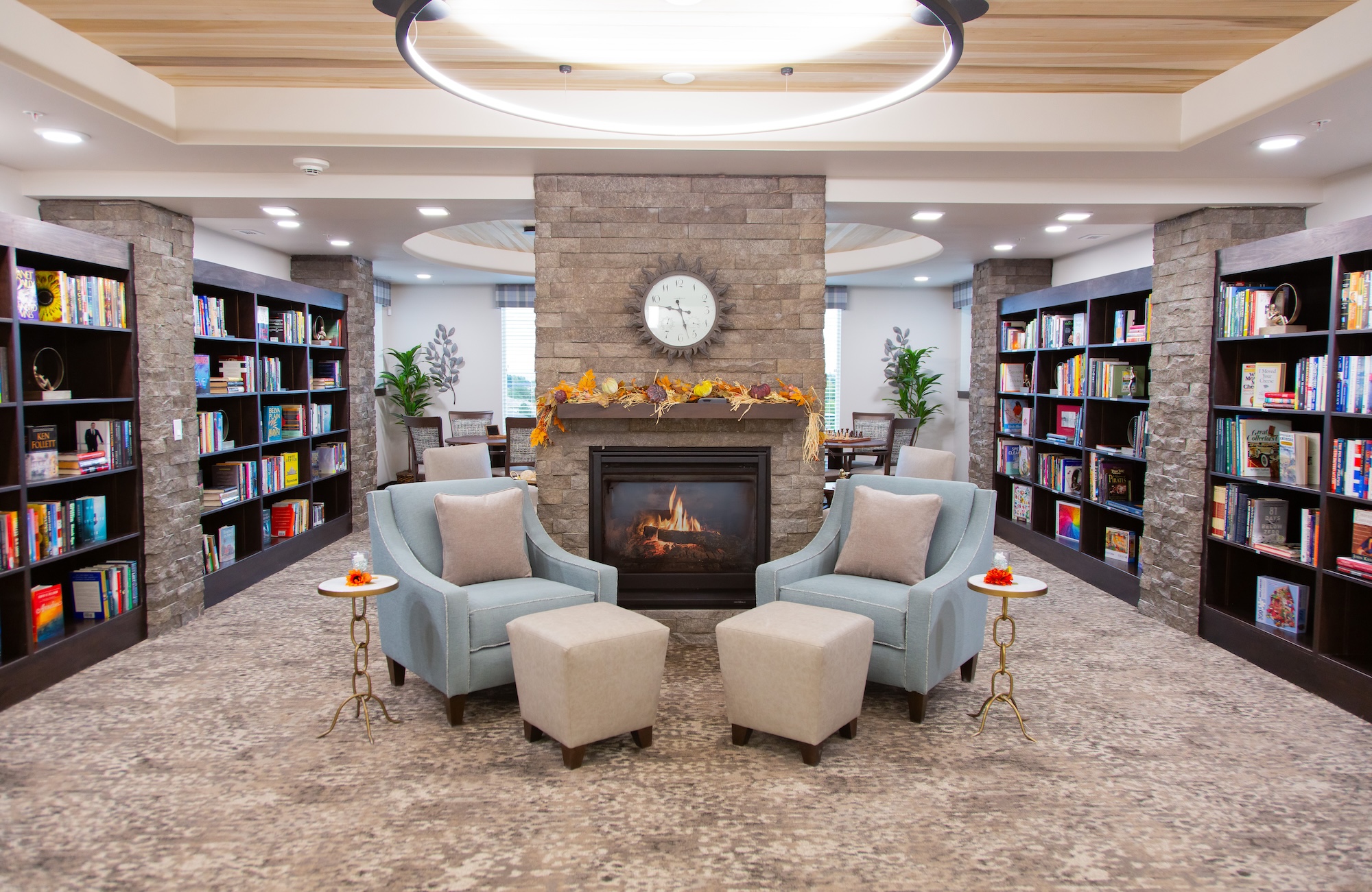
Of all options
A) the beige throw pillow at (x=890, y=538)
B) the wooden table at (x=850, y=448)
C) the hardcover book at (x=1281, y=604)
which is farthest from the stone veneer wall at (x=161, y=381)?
the hardcover book at (x=1281, y=604)

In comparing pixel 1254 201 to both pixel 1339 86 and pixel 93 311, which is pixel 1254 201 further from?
pixel 93 311

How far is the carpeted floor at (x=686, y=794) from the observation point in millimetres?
2162

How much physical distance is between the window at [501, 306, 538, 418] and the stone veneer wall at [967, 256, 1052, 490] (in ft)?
15.8

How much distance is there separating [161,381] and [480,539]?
7.21ft

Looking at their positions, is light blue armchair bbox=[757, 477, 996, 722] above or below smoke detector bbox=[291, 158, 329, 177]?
below

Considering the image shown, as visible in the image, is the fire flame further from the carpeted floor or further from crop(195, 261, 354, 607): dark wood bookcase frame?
crop(195, 261, 354, 607): dark wood bookcase frame

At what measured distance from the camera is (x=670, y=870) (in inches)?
85.0

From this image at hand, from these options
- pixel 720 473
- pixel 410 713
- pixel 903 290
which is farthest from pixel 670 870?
pixel 903 290

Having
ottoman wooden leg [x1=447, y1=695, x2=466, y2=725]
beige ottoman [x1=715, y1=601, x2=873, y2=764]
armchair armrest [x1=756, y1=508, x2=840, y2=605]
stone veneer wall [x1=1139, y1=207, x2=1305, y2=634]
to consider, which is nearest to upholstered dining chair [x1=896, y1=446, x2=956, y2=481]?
armchair armrest [x1=756, y1=508, x2=840, y2=605]

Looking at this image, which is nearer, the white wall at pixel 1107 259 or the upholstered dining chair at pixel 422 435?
the white wall at pixel 1107 259

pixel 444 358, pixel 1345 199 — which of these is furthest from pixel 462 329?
pixel 1345 199

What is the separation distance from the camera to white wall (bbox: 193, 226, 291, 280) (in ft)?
18.6

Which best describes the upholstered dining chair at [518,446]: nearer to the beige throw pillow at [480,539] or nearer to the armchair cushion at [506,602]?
the beige throw pillow at [480,539]

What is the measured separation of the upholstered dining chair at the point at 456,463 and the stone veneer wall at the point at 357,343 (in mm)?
2114
